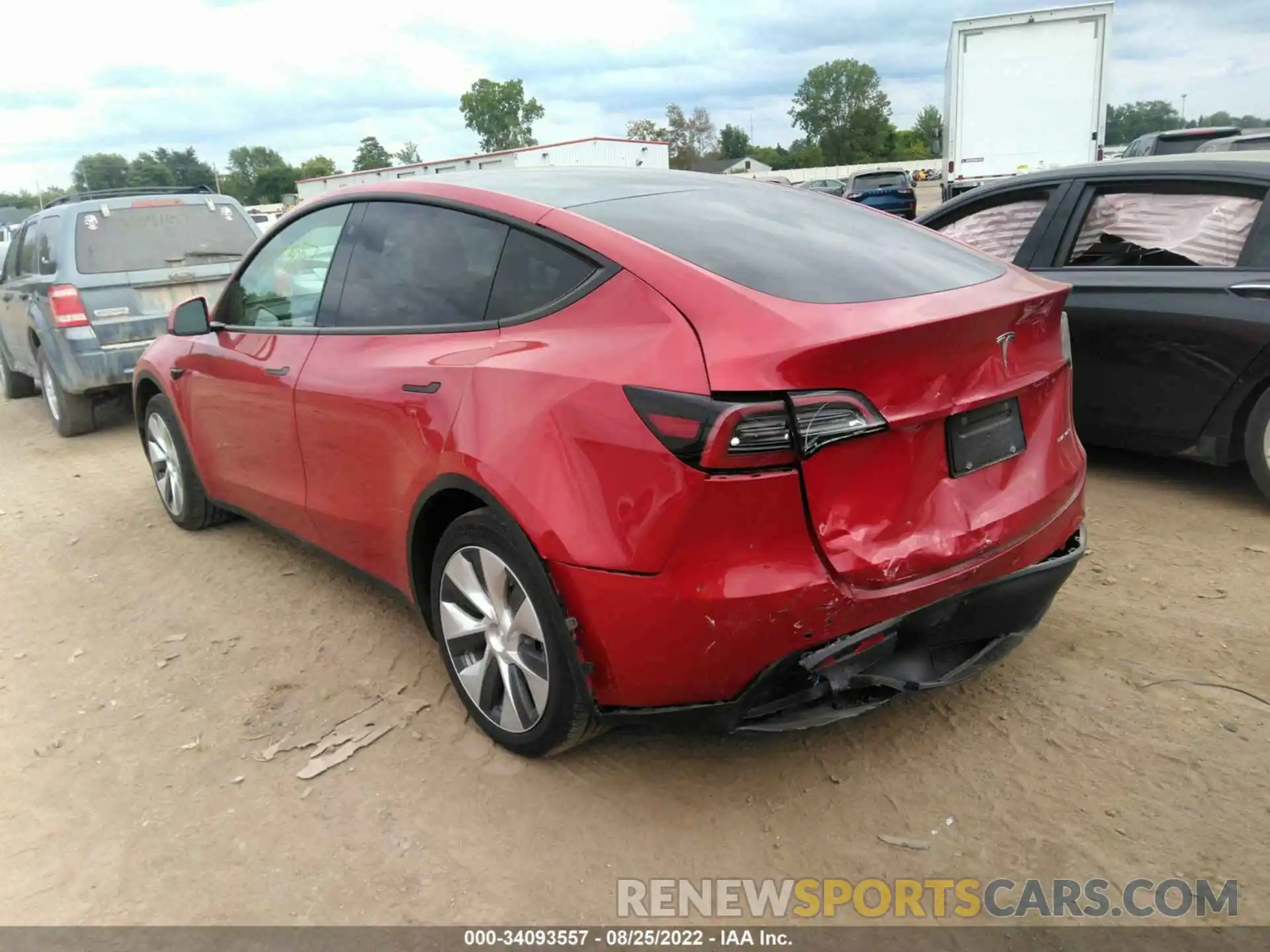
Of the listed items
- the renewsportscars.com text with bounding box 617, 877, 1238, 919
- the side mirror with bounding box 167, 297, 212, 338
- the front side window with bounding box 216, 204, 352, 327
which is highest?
the front side window with bounding box 216, 204, 352, 327

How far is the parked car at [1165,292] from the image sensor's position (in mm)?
4277

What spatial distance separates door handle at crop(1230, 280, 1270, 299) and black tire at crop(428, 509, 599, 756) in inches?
140

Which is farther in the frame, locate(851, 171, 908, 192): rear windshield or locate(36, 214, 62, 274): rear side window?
locate(851, 171, 908, 192): rear windshield

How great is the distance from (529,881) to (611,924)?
10.1 inches

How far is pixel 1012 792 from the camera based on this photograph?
8.47 feet

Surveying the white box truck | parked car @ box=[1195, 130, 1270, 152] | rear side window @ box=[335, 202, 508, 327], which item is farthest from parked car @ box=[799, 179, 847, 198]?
rear side window @ box=[335, 202, 508, 327]

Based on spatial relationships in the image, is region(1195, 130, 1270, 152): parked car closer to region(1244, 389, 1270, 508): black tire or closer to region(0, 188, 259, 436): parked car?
region(1244, 389, 1270, 508): black tire

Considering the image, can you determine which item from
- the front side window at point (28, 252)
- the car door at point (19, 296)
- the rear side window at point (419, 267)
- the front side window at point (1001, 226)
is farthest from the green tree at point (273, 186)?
the rear side window at point (419, 267)

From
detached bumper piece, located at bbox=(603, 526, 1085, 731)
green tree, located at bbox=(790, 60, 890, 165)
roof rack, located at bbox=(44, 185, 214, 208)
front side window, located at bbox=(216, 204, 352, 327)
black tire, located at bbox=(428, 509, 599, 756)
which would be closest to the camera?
detached bumper piece, located at bbox=(603, 526, 1085, 731)

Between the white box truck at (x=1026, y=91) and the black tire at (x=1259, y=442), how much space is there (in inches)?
518

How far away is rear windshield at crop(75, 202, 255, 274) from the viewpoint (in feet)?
23.6

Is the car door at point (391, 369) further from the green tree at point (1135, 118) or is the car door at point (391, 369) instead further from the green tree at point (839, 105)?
the green tree at point (839, 105)

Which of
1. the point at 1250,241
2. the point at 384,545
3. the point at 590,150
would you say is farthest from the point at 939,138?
the point at 384,545

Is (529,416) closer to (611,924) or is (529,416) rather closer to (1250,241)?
(611,924)
